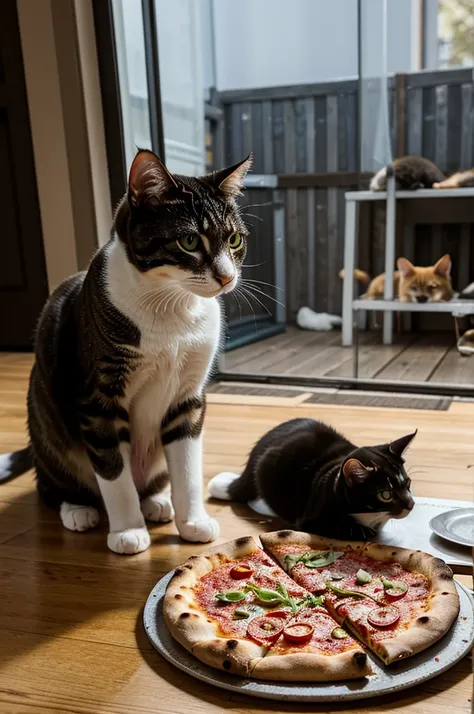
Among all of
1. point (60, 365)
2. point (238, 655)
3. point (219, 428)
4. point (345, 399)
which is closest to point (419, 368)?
point (345, 399)

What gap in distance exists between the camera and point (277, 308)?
15.1 ft

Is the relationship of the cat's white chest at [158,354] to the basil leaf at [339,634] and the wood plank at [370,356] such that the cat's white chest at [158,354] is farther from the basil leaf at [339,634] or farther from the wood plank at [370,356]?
the wood plank at [370,356]

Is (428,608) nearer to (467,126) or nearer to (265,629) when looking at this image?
(265,629)

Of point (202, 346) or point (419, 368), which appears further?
point (419, 368)

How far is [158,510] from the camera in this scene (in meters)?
1.70

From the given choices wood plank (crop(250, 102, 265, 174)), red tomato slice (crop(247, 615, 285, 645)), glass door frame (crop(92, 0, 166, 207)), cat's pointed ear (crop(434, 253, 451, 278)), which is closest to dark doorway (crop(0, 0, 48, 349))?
glass door frame (crop(92, 0, 166, 207))

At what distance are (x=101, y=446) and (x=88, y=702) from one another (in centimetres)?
56

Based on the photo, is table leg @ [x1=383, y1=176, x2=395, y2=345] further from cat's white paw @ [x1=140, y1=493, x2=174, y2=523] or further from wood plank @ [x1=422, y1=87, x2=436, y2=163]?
cat's white paw @ [x1=140, y1=493, x2=174, y2=523]

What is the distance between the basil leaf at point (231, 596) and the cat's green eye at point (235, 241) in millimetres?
681

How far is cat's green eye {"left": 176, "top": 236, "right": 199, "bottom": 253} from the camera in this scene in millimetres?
1320

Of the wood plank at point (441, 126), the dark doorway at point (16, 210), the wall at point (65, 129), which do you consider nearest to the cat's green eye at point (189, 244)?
the wall at point (65, 129)

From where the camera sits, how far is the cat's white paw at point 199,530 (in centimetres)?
156

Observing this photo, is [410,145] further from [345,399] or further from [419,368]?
[345,399]

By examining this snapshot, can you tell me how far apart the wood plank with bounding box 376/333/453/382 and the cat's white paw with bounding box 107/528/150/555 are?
190cm
